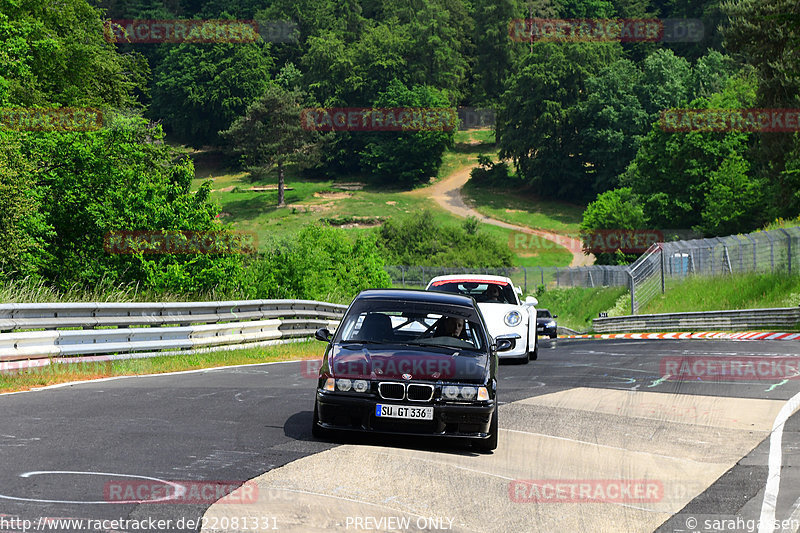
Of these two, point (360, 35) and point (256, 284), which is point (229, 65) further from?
point (256, 284)

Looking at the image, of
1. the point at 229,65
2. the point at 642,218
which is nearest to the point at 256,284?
the point at 642,218

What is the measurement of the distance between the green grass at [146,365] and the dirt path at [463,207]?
8019 centimetres

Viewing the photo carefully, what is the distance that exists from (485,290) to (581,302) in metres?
43.9

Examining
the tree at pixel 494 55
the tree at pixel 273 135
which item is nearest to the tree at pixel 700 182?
the tree at pixel 273 135

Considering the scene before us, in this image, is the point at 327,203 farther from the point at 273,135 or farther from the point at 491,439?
the point at 491,439

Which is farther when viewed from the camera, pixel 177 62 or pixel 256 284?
pixel 177 62

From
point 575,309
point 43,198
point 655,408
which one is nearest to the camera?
point 655,408

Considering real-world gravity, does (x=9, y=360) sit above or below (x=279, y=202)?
above

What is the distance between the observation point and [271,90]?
445ft

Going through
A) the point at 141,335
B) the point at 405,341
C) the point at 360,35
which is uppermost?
the point at 360,35

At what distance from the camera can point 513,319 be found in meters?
18.1

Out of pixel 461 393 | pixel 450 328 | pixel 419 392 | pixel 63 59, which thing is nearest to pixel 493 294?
pixel 450 328

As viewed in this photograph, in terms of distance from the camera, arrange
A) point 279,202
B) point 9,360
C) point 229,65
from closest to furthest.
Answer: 1. point 9,360
2. point 279,202
3. point 229,65

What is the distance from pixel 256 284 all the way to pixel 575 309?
73.4ft
